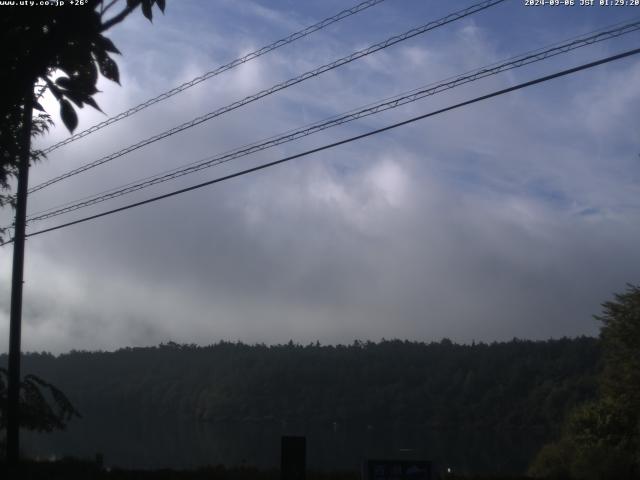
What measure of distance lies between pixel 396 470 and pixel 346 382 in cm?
9347

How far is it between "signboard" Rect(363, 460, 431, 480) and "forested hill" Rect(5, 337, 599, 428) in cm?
5980

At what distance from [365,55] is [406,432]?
208 feet

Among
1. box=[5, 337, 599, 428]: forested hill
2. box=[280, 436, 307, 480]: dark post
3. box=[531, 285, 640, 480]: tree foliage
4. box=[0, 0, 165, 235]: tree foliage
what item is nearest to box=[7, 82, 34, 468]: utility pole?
box=[280, 436, 307, 480]: dark post

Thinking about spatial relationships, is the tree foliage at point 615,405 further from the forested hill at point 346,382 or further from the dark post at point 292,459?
the forested hill at point 346,382

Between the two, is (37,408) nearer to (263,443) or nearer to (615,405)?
(615,405)

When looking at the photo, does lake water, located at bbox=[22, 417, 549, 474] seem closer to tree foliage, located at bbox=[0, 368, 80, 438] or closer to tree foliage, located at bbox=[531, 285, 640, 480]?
tree foliage, located at bbox=[531, 285, 640, 480]

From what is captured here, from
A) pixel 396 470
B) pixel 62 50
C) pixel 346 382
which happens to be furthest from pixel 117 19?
pixel 346 382

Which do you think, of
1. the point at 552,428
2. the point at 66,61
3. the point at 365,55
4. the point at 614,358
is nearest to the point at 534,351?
the point at 552,428

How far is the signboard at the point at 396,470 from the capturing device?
36.7 ft

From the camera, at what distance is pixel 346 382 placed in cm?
10350

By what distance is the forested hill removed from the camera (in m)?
82.7

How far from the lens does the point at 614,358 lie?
30797 millimetres

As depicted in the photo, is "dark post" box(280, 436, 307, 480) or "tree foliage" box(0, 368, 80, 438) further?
"tree foliage" box(0, 368, 80, 438)

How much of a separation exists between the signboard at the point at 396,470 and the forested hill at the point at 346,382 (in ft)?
196
